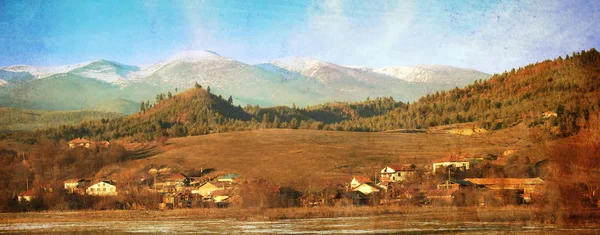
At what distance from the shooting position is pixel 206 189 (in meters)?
108

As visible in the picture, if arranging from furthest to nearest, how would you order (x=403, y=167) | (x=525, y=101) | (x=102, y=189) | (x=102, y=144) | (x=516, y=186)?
(x=102, y=144) → (x=525, y=101) → (x=102, y=189) → (x=403, y=167) → (x=516, y=186)

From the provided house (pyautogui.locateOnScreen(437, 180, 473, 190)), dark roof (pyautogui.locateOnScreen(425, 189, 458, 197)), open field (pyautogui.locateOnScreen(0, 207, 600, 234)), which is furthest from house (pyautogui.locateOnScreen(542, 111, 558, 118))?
open field (pyautogui.locateOnScreen(0, 207, 600, 234))

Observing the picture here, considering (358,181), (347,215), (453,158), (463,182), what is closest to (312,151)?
(453,158)

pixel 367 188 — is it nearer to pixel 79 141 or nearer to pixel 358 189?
pixel 358 189

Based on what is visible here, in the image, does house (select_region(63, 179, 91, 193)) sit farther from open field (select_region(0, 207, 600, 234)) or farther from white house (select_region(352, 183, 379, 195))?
white house (select_region(352, 183, 379, 195))

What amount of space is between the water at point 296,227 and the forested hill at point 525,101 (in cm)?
5245

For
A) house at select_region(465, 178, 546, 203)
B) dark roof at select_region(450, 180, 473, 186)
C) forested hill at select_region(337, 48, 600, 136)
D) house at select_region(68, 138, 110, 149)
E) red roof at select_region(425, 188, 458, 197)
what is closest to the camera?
house at select_region(465, 178, 546, 203)

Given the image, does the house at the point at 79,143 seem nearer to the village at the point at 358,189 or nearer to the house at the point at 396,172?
the village at the point at 358,189

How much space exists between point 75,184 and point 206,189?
1110 inches

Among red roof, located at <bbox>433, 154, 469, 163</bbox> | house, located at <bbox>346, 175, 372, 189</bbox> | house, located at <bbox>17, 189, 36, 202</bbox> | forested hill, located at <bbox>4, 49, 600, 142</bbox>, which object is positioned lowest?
house, located at <bbox>17, 189, 36, 202</bbox>

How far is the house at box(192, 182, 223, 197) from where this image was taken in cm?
10635

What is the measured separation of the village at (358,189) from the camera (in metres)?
85.2

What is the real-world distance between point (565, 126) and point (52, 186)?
7253 cm

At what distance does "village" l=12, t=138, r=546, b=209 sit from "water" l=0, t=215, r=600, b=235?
17.1 meters
